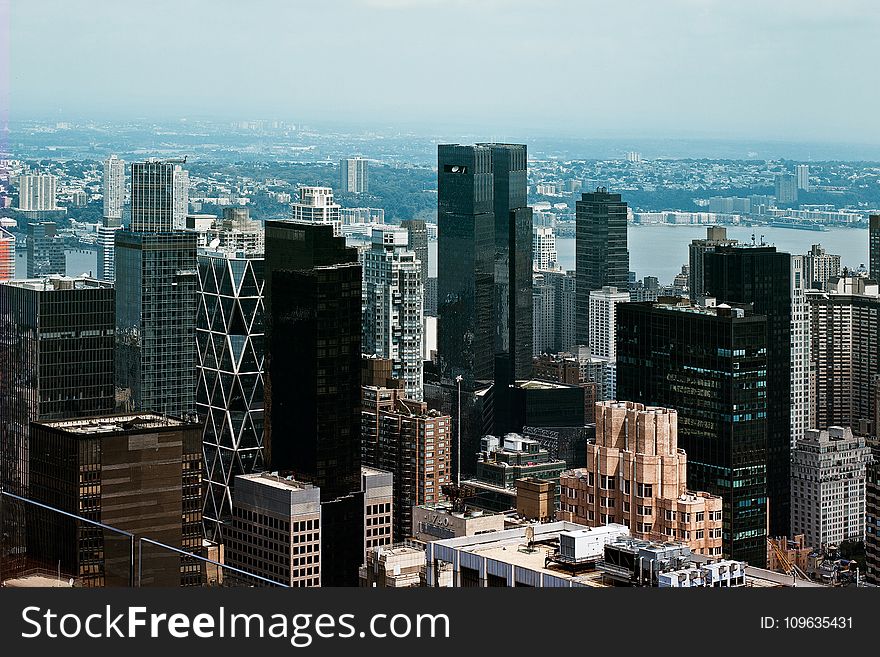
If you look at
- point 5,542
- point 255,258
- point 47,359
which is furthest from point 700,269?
point 5,542

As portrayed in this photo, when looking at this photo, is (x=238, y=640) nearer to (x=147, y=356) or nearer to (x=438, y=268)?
(x=147, y=356)

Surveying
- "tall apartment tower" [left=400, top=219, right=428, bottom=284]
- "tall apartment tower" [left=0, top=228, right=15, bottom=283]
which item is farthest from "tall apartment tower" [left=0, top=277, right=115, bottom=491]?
"tall apartment tower" [left=400, top=219, right=428, bottom=284]

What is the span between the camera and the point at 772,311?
40.7ft

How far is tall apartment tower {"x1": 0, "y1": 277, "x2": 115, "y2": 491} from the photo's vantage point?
9.32 metres

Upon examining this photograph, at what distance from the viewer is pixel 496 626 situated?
2.51 meters

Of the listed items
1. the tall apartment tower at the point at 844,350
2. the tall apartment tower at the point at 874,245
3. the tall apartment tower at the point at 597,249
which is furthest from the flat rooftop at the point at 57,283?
the tall apartment tower at the point at 874,245

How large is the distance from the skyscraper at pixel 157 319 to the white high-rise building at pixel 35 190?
6.41 feet

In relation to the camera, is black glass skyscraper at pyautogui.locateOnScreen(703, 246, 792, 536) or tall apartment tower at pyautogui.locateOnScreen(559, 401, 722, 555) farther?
black glass skyscraper at pyautogui.locateOnScreen(703, 246, 792, 536)

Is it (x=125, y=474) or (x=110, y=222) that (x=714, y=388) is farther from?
(x=125, y=474)

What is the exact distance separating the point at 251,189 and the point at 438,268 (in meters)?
5.53

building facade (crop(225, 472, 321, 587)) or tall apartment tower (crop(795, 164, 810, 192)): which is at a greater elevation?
tall apartment tower (crop(795, 164, 810, 192))

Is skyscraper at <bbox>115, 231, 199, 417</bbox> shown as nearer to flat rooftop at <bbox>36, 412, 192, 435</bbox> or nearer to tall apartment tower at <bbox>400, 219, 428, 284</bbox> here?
flat rooftop at <bbox>36, 412, 192, 435</bbox>

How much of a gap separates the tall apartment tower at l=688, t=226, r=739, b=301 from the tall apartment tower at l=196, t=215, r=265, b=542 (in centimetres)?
374

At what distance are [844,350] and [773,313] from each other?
104 centimetres
